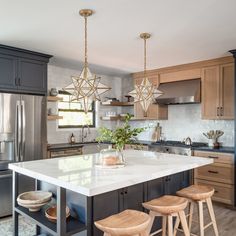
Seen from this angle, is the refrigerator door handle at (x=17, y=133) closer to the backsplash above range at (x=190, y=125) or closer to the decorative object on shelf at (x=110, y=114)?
the decorative object on shelf at (x=110, y=114)

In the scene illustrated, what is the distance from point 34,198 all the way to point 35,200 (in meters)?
0.10

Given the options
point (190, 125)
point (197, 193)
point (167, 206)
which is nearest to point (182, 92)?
point (190, 125)

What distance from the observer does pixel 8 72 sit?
3727 millimetres

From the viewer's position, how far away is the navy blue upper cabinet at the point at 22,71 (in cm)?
369

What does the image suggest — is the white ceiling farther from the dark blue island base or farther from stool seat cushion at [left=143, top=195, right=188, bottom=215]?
stool seat cushion at [left=143, top=195, right=188, bottom=215]

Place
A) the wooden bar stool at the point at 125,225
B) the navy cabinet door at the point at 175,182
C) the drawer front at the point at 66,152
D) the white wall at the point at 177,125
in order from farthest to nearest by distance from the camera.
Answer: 1. the white wall at the point at 177,125
2. the drawer front at the point at 66,152
3. the navy cabinet door at the point at 175,182
4. the wooden bar stool at the point at 125,225

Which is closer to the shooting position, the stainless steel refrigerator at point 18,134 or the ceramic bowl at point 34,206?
the ceramic bowl at point 34,206

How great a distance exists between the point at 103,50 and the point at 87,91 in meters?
1.57

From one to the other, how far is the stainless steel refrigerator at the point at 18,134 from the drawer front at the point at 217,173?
9.00 ft

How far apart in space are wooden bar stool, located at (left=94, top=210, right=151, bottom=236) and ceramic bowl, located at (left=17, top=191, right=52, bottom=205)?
0.72m

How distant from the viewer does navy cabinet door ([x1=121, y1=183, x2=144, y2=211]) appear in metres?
2.38

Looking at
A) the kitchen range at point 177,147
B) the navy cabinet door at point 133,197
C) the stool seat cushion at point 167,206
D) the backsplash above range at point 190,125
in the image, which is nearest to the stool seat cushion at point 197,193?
the stool seat cushion at point 167,206

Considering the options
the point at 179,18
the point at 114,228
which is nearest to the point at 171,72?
the point at 179,18

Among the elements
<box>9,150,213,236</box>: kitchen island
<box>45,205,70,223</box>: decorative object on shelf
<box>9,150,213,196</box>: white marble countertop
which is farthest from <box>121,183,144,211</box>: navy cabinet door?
<box>45,205,70,223</box>: decorative object on shelf
